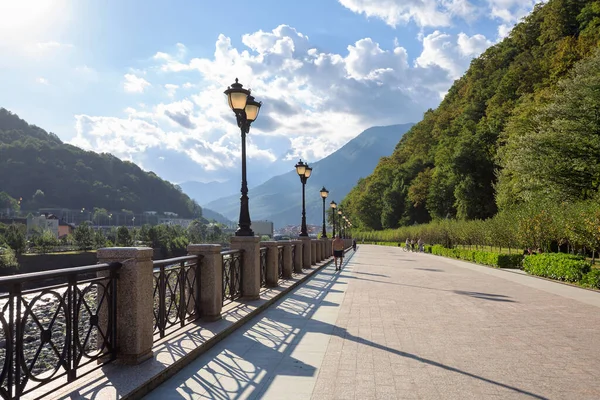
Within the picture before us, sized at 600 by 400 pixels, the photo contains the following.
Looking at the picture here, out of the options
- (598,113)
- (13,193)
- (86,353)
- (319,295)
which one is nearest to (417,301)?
(319,295)

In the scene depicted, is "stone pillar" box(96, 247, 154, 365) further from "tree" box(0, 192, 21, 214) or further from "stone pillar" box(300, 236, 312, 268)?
"tree" box(0, 192, 21, 214)

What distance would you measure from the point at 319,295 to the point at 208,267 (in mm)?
5357

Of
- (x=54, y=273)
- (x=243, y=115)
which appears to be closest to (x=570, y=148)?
(x=243, y=115)

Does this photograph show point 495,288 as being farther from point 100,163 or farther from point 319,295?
point 100,163

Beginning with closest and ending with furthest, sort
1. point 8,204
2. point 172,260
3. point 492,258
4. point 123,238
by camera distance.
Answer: point 172,260 → point 492,258 → point 123,238 → point 8,204

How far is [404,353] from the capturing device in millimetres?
6051

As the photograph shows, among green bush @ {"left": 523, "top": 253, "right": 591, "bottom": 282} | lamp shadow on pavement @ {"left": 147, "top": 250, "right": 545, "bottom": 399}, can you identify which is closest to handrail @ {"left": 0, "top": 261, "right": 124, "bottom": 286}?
lamp shadow on pavement @ {"left": 147, "top": 250, "right": 545, "bottom": 399}

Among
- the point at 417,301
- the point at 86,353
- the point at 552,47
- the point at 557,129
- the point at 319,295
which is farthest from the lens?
the point at 552,47

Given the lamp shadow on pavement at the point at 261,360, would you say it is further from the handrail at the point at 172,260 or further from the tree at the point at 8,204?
the tree at the point at 8,204

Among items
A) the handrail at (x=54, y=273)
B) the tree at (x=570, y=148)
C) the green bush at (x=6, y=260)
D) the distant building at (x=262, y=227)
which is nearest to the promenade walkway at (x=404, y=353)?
the handrail at (x=54, y=273)

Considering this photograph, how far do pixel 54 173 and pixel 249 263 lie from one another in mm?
183316

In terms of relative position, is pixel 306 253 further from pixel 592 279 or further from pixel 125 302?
pixel 125 302

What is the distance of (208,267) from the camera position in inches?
278

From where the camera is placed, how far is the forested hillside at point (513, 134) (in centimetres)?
3006
